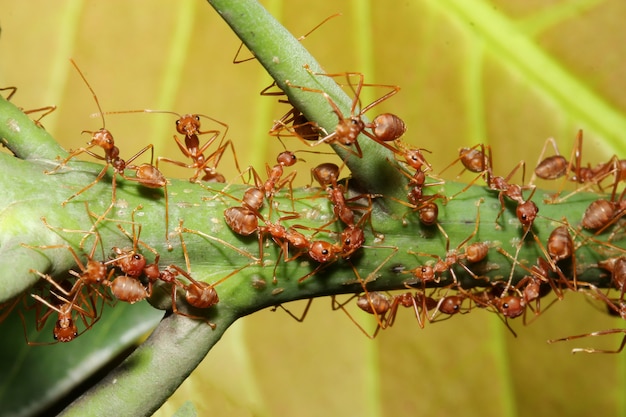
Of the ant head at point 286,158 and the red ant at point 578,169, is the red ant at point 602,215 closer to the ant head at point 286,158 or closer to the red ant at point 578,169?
the red ant at point 578,169

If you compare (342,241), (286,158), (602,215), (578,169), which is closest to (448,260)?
(342,241)

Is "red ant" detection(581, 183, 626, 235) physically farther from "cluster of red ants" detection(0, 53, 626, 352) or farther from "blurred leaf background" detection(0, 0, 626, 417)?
"blurred leaf background" detection(0, 0, 626, 417)

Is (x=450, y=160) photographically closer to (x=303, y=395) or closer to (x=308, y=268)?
(x=303, y=395)

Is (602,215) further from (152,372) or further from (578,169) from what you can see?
(152,372)

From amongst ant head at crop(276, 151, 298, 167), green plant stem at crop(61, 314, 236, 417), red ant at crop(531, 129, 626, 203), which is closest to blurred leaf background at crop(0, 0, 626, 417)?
red ant at crop(531, 129, 626, 203)

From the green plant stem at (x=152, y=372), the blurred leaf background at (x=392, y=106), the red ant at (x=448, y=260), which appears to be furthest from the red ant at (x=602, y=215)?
the green plant stem at (x=152, y=372)

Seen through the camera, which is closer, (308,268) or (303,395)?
(308,268)

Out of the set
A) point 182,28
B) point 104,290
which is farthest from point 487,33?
A: point 104,290

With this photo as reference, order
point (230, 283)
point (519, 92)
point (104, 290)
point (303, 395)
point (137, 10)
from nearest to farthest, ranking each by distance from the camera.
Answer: point (230, 283)
point (104, 290)
point (519, 92)
point (303, 395)
point (137, 10)
